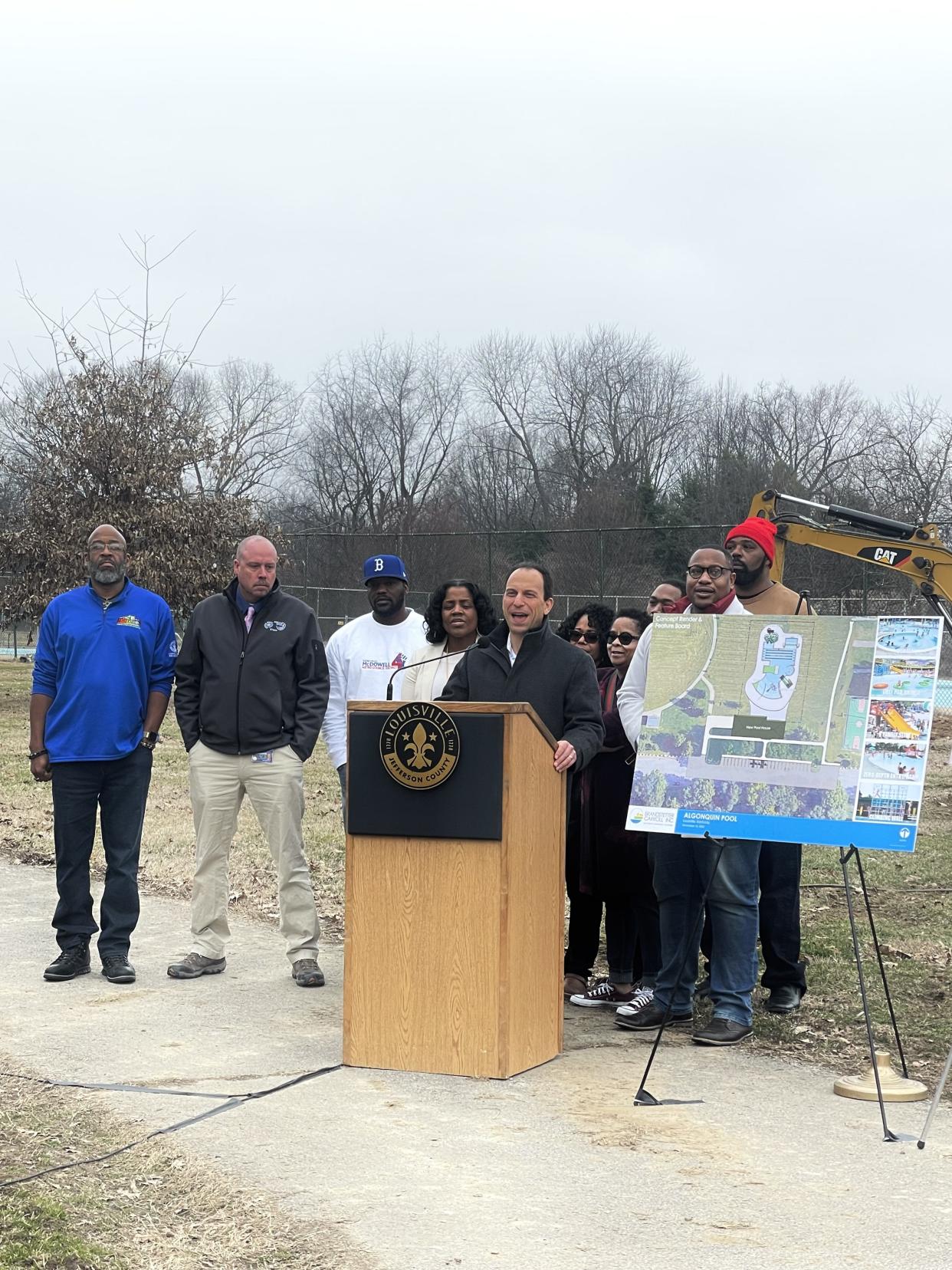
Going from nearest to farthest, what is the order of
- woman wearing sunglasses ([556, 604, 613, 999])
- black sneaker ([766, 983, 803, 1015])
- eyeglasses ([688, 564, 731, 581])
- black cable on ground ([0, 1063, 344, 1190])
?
1. black cable on ground ([0, 1063, 344, 1190])
2. eyeglasses ([688, 564, 731, 581])
3. black sneaker ([766, 983, 803, 1015])
4. woman wearing sunglasses ([556, 604, 613, 999])

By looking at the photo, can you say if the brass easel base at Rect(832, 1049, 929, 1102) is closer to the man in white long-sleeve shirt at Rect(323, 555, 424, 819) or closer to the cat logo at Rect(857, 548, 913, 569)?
the man in white long-sleeve shirt at Rect(323, 555, 424, 819)

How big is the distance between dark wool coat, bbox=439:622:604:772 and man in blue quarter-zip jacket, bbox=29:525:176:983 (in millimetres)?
1825

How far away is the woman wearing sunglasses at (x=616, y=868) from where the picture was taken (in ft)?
21.9

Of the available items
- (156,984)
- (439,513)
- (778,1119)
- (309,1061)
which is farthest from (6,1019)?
(439,513)

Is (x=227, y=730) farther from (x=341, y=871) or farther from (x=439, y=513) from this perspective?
(x=439, y=513)

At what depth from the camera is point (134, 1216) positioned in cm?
410

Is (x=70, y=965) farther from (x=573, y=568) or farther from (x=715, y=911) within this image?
(x=573, y=568)

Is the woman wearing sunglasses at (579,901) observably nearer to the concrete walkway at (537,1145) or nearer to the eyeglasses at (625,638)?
the eyeglasses at (625,638)

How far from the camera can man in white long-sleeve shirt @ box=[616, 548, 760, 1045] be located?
6039 mm

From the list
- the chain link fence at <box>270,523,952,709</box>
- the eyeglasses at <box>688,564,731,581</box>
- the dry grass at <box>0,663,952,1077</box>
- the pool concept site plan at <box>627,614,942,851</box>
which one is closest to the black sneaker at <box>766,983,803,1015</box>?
the dry grass at <box>0,663,952,1077</box>

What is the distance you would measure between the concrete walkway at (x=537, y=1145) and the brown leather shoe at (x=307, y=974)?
0.27 meters

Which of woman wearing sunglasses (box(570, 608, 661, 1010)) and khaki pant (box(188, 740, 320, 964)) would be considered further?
khaki pant (box(188, 740, 320, 964))

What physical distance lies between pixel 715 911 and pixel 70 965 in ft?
10.3

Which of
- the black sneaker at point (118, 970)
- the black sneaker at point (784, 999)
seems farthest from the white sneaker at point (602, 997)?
the black sneaker at point (118, 970)
